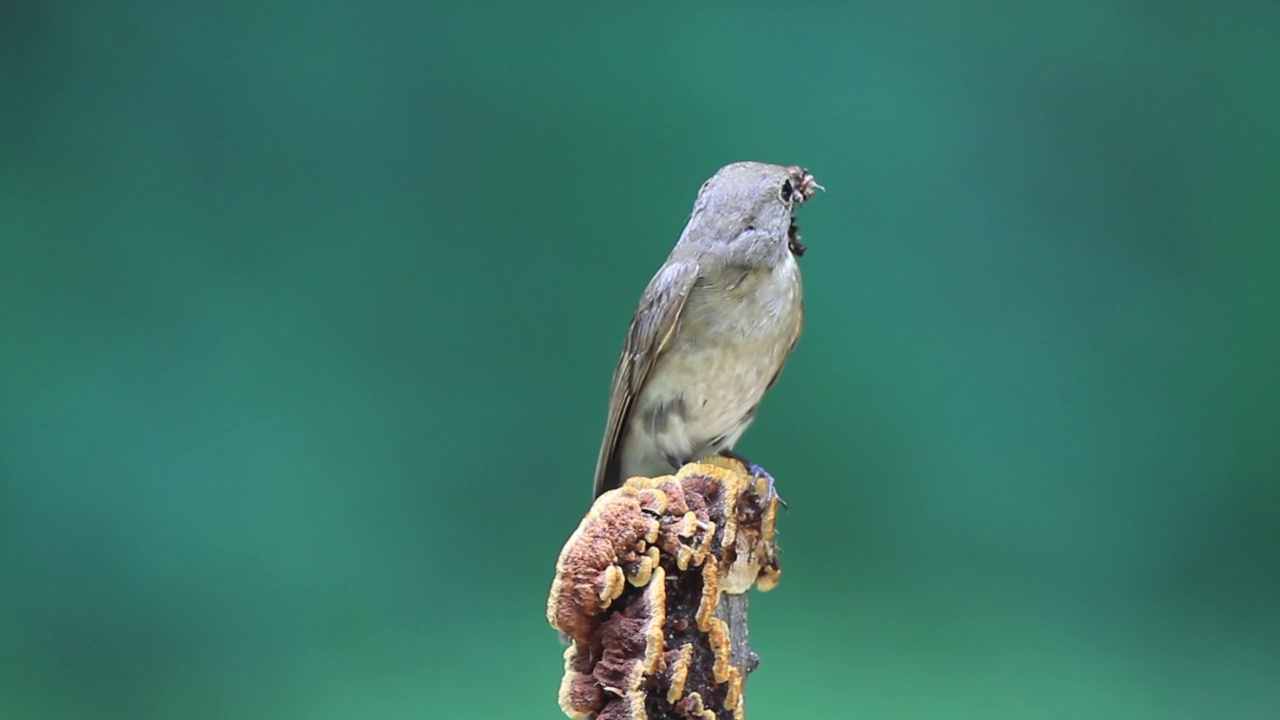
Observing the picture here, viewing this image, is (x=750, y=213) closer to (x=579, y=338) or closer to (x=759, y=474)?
(x=759, y=474)

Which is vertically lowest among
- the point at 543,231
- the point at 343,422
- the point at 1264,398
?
the point at 343,422

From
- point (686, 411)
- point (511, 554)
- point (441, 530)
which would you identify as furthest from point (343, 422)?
point (686, 411)

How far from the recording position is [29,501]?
2.02 m

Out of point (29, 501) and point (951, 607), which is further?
point (951, 607)

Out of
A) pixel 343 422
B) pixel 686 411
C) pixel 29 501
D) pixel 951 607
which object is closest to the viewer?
pixel 686 411

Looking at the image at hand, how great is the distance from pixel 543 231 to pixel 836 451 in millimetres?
750

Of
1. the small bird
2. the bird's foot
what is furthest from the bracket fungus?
the small bird

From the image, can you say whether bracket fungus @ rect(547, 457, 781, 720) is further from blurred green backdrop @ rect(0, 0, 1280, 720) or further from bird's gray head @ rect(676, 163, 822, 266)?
blurred green backdrop @ rect(0, 0, 1280, 720)

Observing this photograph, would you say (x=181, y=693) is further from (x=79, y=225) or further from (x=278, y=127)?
(x=278, y=127)

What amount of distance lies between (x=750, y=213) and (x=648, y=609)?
64cm

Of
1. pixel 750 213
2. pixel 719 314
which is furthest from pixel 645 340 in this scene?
pixel 750 213

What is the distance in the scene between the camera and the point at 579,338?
2.23 metres

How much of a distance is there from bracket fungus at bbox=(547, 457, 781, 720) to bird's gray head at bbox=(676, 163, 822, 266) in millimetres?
442

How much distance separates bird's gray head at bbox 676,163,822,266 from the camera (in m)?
1.61
